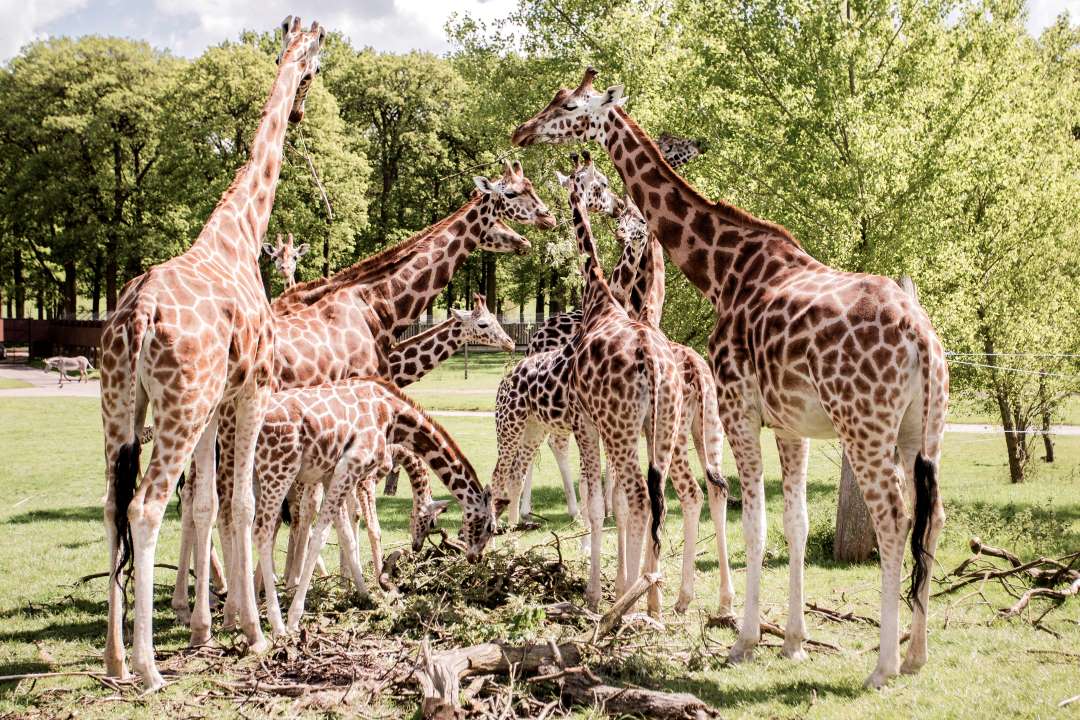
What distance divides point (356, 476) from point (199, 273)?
2.27 m

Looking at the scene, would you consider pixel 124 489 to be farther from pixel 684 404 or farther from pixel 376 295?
pixel 684 404

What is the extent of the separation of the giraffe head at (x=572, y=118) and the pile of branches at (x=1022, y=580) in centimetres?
579

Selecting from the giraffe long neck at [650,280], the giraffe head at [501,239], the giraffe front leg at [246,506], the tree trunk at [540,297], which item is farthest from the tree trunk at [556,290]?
the giraffe front leg at [246,506]

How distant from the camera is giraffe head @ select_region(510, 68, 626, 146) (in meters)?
9.53

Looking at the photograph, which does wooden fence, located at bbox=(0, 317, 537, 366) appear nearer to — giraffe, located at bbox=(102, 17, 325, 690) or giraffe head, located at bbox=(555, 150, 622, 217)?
giraffe head, located at bbox=(555, 150, 622, 217)

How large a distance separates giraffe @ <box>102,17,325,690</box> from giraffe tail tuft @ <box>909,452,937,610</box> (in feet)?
17.2

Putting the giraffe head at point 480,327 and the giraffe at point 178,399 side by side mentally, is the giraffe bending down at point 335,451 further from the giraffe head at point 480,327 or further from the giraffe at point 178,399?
the giraffe head at point 480,327

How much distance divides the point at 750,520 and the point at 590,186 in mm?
5030

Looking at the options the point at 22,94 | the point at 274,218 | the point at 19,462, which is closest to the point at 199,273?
the point at 19,462

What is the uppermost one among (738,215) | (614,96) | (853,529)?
(614,96)

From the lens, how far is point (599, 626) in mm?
7336

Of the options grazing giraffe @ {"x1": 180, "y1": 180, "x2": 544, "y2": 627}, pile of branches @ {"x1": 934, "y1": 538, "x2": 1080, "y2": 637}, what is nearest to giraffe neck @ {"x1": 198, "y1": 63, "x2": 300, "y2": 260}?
grazing giraffe @ {"x1": 180, "y1": 180, "x2": 544, "y2": 627}

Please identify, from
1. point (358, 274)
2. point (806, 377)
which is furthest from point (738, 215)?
point (358, 274)

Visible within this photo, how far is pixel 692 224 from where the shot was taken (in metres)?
Answer: 8.49
